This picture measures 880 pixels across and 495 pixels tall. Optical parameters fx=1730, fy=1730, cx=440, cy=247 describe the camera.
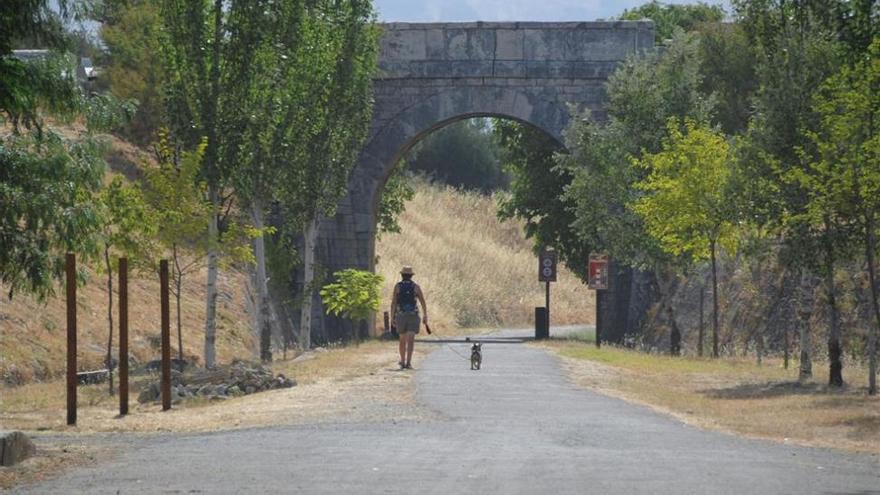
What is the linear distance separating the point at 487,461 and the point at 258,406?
875 centimetres

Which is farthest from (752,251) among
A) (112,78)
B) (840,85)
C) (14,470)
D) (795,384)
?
(112,78)

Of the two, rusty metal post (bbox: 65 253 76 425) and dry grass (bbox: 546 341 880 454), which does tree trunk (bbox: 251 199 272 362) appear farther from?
rusty metal post (bbox: 65 253 76 425)

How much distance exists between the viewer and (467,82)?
159 feet

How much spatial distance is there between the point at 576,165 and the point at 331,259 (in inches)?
302

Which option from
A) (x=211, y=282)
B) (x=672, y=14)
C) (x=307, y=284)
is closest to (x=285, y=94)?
(x=211, y=282)

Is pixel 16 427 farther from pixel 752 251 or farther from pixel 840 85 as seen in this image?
pixel 752 251

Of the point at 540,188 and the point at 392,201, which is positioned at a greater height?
the point at 540,188

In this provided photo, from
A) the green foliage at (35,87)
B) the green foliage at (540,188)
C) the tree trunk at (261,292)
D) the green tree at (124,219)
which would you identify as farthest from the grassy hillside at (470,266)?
the green foliage at (35,87)

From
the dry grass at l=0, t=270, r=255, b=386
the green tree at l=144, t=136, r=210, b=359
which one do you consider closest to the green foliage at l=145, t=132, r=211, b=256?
the green tree at l=144, t=136, r=210, b=359

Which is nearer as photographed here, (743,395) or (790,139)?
(743,395)

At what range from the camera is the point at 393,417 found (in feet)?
68.7

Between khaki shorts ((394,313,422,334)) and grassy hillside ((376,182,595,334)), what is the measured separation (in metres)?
34.6

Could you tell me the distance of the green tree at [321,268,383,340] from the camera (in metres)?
43.6

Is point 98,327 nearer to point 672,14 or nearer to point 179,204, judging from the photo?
point 179,204
